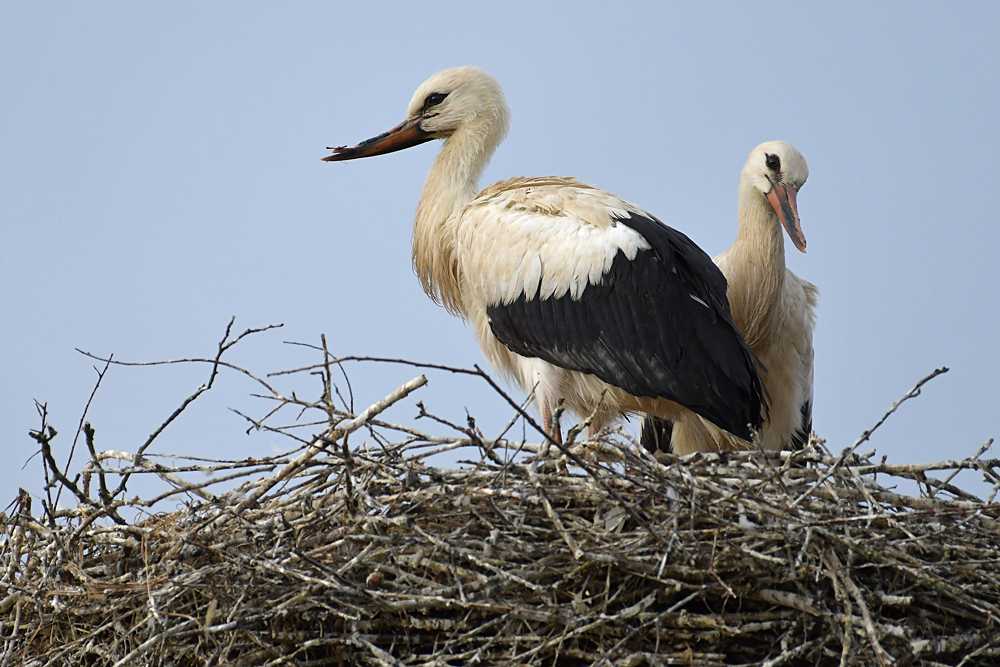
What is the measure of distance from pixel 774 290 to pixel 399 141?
1.55 metres

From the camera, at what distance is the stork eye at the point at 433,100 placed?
443 centimetres

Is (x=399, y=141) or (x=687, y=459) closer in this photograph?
(x=687, y=459)

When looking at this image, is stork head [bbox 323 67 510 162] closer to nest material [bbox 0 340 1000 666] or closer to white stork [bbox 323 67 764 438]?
white stork [bbox 323 67 764 438]

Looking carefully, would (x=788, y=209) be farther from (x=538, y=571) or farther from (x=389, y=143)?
(x=538, y=571)

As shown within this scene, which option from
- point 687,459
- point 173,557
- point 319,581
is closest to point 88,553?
point 173,557

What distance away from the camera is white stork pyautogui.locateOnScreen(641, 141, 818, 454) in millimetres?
4324

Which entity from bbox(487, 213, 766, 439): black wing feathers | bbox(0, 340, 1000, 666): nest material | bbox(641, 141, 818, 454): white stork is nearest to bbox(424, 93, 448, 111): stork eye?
bbox(487, 213, 766, 439): black wing feathers

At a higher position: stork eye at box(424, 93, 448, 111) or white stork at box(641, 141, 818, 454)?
stork eye at box(424, 93, 448, 111)

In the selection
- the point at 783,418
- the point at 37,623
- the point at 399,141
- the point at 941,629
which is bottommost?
the point at 941,629

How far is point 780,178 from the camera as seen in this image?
14.3 ft

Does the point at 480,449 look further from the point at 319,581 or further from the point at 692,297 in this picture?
the point at 692,297

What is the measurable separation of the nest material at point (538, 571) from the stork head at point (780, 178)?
154 centimetres

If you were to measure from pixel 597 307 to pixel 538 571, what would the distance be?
1222 mm

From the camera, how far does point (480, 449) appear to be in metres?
2.83
